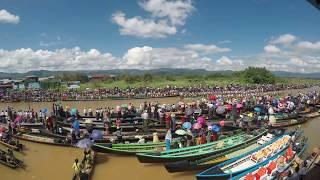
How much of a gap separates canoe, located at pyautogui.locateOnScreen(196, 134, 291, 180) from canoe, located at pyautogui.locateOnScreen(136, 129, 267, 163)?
1.79m

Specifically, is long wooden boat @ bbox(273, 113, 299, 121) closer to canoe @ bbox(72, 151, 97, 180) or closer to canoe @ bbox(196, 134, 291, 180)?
canoe @ bbox(196, 134, 291, 180)

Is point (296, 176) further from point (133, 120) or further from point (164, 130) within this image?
point (133, 120)

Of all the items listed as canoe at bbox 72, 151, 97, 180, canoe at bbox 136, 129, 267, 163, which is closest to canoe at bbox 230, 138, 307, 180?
canoe at bbox 136, 129, 267, 163

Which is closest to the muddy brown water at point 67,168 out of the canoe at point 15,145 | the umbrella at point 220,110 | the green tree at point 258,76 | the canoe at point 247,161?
the canoe at point 15,145

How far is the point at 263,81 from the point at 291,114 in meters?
55.4

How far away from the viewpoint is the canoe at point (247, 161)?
512 inches

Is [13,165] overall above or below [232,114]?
below

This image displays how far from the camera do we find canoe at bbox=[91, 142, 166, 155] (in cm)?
1747

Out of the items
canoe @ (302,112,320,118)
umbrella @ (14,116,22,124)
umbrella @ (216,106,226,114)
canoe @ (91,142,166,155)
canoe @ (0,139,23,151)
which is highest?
umbrella @ (216,106,226,114)

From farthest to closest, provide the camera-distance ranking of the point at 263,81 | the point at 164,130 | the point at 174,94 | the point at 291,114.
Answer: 1. the point at 263,81
2. the point at 174,94
3. the point at 291,114
4. the point at 164,130

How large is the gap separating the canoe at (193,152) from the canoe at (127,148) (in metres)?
1.64

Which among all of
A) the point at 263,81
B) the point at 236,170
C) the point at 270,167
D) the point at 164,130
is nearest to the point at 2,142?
the point at 164,130

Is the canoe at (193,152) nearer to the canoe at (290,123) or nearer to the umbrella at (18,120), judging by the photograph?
the canoe at (290,123)

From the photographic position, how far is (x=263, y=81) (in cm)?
8081
